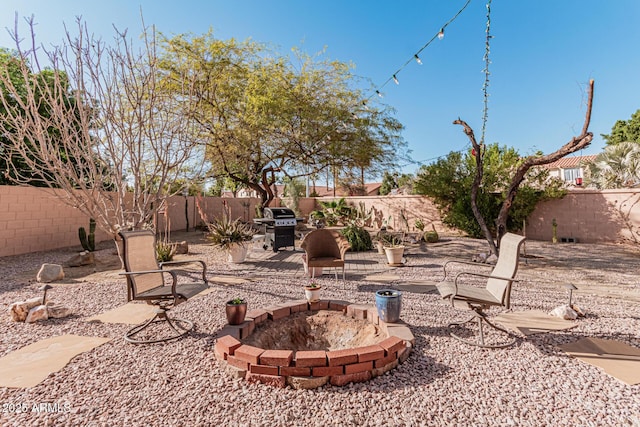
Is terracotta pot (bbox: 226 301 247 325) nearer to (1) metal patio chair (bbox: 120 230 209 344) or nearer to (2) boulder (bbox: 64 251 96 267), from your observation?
(1) metal patio chair (bbox: 120 230 209 344)

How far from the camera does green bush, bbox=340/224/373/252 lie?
866cm

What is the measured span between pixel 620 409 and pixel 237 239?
5.93 meters

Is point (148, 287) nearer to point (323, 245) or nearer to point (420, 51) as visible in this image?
point (323, 245)

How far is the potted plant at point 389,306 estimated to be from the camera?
2.88m

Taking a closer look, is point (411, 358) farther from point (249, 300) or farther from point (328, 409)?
point (249, 300)

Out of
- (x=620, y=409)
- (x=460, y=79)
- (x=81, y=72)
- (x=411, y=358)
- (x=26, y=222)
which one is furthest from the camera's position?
(x=460, y=79)

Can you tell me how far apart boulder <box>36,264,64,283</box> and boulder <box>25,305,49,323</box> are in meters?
2.29

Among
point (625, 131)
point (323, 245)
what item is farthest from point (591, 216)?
point (625, 131)

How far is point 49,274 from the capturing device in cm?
532

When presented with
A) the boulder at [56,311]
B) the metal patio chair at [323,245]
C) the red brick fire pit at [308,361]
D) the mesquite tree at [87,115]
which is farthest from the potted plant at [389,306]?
the mesquite tree at [87,115]

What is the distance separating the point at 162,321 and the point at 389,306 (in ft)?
8.09

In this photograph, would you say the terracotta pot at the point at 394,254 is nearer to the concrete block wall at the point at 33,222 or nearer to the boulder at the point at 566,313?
the boulder at the point at 566,313

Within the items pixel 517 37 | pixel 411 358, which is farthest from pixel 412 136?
pixel 411 358

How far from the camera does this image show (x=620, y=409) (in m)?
1.84
